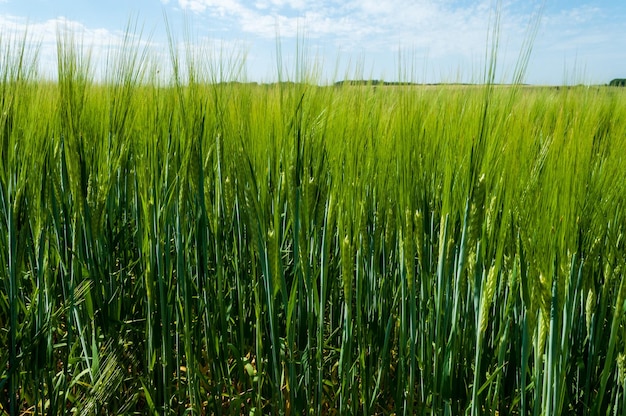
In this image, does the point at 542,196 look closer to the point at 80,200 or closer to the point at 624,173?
the point at 624,173

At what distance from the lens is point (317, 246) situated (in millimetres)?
1065

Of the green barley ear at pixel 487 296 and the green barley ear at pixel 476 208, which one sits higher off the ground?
the green barley ear at pixel 476 208

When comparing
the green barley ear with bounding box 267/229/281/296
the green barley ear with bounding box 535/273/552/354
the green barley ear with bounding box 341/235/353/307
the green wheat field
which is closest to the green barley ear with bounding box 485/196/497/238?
the green wheat field

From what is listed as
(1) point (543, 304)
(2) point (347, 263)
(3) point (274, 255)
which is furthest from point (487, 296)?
(3) point (274, 255)

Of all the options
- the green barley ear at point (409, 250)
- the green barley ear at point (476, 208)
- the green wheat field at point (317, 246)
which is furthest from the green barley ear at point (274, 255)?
the green barley ear at point (476, 208)

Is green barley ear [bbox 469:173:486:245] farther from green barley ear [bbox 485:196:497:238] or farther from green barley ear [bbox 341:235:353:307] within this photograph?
green barley ear [bbox 341:235:353:307]

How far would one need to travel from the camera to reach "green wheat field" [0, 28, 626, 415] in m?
0.88

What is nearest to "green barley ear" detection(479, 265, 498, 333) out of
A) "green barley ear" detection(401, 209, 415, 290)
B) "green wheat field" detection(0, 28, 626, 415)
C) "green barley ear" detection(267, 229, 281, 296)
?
"green wheat field" detection(0, 28, 626, 415)

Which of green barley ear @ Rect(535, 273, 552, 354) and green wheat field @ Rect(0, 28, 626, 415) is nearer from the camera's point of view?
green barley ear @ Rect(535, 273, 552, 354)

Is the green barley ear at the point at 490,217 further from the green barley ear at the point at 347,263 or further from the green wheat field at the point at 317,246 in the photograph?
the green barley ear at the point at 347,263

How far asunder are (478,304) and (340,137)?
43cm

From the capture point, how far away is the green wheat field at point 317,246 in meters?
0.88

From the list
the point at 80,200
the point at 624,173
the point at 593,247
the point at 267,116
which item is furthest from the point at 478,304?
the point at 80,200

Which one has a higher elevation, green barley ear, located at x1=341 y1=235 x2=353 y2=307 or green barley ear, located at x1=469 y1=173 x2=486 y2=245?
green barley ear, located at x1=469 y1=173 x2=486 y2=245
